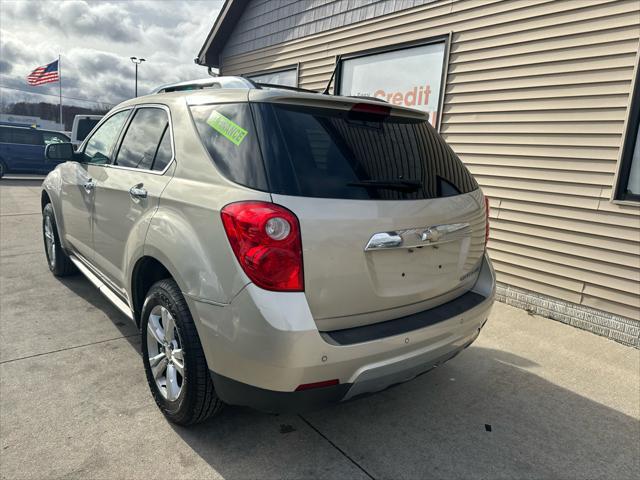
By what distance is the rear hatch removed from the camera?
181 cm

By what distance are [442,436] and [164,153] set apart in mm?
2148

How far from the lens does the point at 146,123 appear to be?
279 cm

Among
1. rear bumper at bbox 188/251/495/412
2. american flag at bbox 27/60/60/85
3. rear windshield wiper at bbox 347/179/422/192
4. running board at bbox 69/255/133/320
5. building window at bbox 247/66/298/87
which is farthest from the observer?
american flag at bbox 27/60/60/85

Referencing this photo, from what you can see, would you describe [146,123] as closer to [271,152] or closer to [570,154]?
[271,152]

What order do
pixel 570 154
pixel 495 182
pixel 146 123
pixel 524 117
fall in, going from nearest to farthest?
pixel 146 123
pixel 570 154
pixel 524 117
pixel 495 182

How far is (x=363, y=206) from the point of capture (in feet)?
6.25

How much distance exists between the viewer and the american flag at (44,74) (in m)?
24.3

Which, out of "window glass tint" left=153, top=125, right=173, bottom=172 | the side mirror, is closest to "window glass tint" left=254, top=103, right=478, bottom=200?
"window glass tint" left=153, top=125, right=173, bottom=172

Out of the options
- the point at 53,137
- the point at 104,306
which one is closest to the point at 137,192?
the point at 104,306

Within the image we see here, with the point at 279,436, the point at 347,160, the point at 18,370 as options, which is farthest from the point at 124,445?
the point at 347,160

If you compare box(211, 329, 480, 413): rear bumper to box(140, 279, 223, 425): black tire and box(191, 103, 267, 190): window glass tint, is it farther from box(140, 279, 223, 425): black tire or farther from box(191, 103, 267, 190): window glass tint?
box(191, 103, 267, 190): window glass tint

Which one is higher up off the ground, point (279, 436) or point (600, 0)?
point (600, 0)

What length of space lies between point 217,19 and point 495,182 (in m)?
7.43

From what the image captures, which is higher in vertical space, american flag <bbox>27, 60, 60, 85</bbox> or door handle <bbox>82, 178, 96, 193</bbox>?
american flag <bbox>27, 60, 60, 85</bbox>
